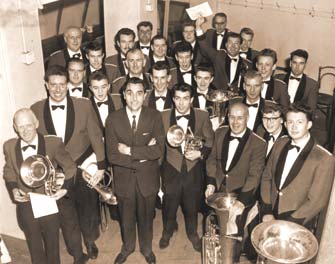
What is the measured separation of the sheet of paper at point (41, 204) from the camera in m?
5.21

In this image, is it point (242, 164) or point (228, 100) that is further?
point (228, 100)

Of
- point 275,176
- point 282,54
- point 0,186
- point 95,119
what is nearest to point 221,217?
point 275,176

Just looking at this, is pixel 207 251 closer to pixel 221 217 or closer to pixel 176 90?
pixel 221 217

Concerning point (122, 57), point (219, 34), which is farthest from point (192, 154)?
point (219, 34)

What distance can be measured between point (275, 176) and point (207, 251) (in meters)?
1.10

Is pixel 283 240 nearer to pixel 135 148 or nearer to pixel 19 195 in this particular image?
pixel 135 148

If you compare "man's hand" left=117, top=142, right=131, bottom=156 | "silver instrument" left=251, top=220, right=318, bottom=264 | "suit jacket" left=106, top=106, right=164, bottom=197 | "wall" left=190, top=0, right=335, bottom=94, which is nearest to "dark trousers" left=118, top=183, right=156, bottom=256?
"suit jacket" left=106, top=106, right=164, bottom=197

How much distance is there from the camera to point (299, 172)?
198 inches

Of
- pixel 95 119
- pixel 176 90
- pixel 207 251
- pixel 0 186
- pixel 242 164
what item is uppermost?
pixel 176 90

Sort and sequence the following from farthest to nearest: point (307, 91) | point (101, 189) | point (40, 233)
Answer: point (307, 91), point (101, 189), point (40, 233)

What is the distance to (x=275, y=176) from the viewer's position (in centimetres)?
525

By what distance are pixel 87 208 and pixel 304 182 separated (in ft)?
8.82

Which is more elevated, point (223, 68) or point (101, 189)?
point (223, 68)

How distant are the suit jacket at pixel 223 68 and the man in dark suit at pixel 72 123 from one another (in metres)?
2.78
